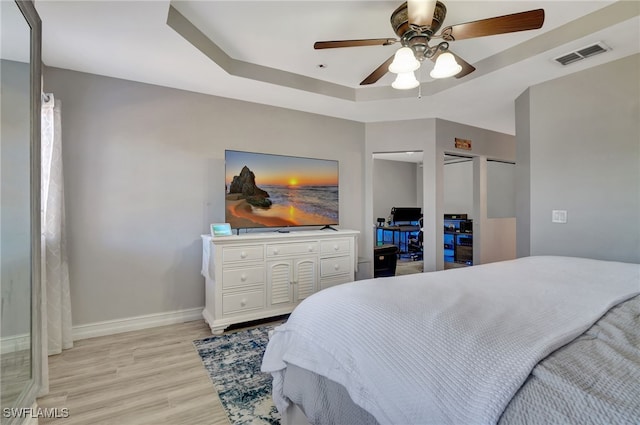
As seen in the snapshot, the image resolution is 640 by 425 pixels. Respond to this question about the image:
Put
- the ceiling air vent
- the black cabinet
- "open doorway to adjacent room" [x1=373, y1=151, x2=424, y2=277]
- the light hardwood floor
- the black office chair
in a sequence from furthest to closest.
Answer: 1. "open doorway to adjacent room" [x1=373, y1=151, x2=424, y2=277]
2. the black cabinet
3. the black office chair
4. the ceiling air vent
5. the light hardwood floor

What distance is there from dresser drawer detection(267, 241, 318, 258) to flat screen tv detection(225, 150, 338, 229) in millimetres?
413

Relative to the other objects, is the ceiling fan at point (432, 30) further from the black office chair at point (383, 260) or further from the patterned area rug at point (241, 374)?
the black office chair at point (383, 260)

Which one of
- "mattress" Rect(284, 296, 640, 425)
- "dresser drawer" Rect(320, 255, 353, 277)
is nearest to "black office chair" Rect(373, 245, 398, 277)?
"dresser drawer" Rect(320, 255, 353, 277)

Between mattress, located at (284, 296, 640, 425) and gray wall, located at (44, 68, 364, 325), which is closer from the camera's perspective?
mattress, located at (284, 296, 640, 425)

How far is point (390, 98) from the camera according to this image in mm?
3369

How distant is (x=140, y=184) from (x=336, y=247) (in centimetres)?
213

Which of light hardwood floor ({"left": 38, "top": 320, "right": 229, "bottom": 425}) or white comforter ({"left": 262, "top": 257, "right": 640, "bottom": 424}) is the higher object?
white comforter ({"left": 262, "top": 257, "right": 640, "bottom": 424})

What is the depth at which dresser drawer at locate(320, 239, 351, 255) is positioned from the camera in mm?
3260

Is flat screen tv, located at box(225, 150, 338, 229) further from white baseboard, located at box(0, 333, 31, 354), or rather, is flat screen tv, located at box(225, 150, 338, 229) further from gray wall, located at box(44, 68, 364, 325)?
white baseboard, located at box(0, 333, 31, 354)

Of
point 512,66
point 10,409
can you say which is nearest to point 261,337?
point 10,409

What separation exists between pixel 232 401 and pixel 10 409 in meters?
1.02

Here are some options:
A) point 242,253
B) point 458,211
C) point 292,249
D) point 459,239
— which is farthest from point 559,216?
point 458,211

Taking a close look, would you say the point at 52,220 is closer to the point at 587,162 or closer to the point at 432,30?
the point at 432,30

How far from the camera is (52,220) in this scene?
2367mm
